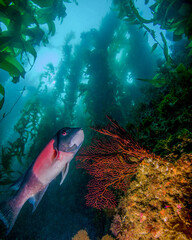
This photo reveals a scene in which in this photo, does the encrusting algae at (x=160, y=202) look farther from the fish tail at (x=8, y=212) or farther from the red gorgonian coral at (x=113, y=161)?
the fish tail at (x=8, y=212)

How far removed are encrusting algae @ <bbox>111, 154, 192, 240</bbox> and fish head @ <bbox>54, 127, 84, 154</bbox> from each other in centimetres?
115

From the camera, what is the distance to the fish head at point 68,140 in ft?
5.66

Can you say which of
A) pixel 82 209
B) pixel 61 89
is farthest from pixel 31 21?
pixel 61 89

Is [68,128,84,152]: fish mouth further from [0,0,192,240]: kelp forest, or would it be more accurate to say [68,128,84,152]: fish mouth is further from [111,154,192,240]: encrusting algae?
[111,154,192,240]: encrusting algae

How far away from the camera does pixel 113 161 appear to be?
2.27 metres

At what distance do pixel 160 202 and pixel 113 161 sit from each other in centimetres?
91

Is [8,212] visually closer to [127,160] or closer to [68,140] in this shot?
[68,140]

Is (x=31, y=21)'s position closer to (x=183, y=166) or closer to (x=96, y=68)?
(x=183, y=166)

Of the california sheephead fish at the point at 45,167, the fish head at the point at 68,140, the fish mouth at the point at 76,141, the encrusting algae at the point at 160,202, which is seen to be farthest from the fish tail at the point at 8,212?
the encrusting algae at the point at 160,202

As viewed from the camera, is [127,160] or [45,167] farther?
[127,160]

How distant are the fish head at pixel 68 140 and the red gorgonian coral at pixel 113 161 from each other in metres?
0.49

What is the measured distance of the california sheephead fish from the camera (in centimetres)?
174

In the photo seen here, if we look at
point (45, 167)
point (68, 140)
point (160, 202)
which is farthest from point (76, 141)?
point (160, 202)

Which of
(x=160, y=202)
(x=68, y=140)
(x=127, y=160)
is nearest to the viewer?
(x=160, y=202)
